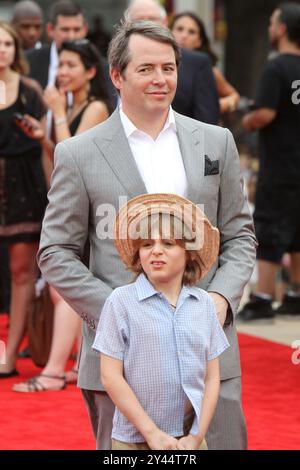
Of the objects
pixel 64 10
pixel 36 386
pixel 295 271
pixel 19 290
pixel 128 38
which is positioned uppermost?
pixel 128 38

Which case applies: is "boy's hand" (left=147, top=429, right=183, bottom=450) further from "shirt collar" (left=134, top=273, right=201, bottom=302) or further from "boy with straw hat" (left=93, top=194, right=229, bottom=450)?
"shirt collar" (left=134, top=273, right=201, bottom=302)

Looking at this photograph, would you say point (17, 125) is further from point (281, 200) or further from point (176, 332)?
point (176, 332)

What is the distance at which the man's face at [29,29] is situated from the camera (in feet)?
31.7

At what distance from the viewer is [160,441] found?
3.53 m

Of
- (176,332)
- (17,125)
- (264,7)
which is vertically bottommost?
(264,7)

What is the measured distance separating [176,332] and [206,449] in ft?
1.19

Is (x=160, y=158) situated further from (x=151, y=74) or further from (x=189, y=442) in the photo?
(x=189, y=442)

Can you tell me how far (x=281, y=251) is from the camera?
894 cm

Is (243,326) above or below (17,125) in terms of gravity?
below

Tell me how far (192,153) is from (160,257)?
1.56ft

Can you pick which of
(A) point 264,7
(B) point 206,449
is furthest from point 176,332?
(A) point 264,7

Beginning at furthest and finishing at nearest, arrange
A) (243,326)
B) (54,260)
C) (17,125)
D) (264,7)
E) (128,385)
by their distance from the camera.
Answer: (264,7) < (243,326) < (17,125) < (54,260) < (128,385)

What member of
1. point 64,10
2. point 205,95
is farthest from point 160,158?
point 64,10

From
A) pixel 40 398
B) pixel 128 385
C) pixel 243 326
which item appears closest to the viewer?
pixel 128 385
